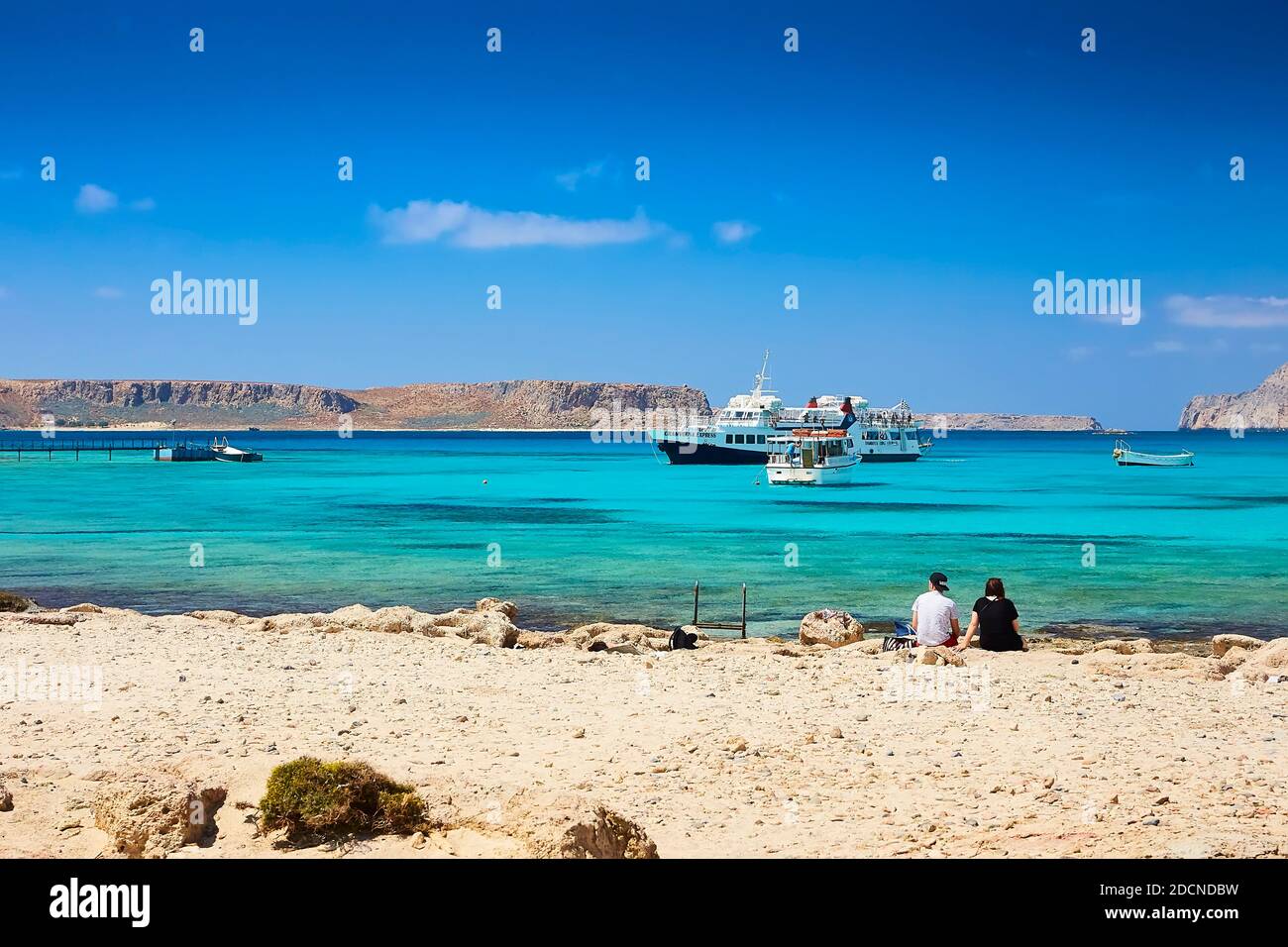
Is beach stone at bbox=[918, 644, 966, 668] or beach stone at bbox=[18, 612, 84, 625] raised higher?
beach stone at bbox=[918, 644, 966, 668]

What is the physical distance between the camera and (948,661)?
1208cm

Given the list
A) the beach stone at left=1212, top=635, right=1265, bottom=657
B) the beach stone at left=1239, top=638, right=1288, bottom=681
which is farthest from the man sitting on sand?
the beach stone at left=1212, top=635, right=1265, bottom=657

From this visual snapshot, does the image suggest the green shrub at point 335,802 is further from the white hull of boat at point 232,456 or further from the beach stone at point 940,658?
the white hull of boat at point 232,456

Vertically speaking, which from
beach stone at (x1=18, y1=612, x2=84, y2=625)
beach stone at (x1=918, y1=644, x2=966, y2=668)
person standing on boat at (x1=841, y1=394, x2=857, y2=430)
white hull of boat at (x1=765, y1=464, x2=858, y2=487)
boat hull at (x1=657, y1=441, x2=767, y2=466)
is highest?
person standing on boat at (x1=841, y1=394, x2=857, y2=430)

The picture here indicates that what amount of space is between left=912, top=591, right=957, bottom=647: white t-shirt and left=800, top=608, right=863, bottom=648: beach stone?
2.41 m

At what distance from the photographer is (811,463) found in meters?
69.3

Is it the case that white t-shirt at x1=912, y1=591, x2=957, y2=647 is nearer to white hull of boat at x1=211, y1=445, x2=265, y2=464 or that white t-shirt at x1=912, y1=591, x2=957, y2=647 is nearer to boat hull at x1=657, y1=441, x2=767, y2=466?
boat hull at x1=657, y1=441, x2=767, y2=466

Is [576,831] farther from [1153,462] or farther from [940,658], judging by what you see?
[1153,462]

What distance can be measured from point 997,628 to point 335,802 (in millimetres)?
9129

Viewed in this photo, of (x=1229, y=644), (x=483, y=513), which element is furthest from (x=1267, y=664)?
(x=483, y=513)

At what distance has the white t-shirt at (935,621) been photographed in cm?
1283

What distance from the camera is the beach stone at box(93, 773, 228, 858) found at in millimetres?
6523
